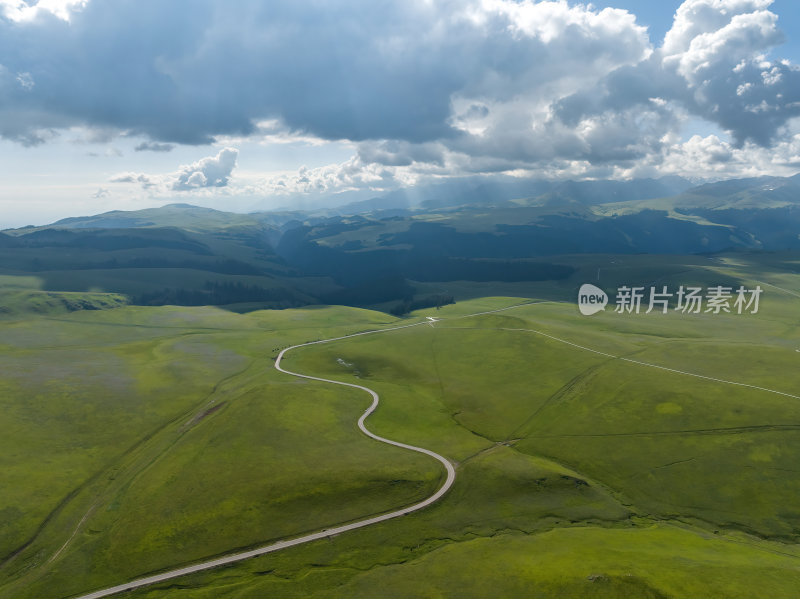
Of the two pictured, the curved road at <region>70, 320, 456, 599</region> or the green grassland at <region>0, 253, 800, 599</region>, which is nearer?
the green grassland at <region>0, 253, 800, 599</region>

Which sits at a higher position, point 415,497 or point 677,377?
point 677,377

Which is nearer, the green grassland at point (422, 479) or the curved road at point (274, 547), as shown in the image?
the green grassland at point (422, 479)

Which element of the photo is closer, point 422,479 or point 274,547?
point 274,547

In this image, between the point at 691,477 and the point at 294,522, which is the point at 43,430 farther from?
the point at 691,477

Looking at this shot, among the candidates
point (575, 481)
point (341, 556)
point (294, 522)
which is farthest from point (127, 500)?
point (575, 481)

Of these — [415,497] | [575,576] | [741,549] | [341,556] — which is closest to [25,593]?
[341,556]

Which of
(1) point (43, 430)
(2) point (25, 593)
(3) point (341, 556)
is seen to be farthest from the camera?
(1) point (43, 430)

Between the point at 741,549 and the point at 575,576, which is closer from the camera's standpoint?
the point at 575,576

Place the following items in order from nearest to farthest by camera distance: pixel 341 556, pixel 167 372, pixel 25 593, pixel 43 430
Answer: pixel 25 593 → pixel 341 556 → pixel 43 430 → pixel 167 372
